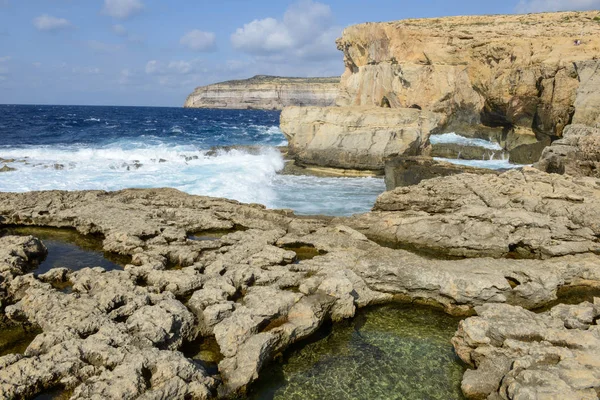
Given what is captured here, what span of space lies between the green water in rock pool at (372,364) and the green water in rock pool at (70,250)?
5.87 m

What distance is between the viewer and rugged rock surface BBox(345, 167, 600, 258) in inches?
472

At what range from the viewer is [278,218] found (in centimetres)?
1446

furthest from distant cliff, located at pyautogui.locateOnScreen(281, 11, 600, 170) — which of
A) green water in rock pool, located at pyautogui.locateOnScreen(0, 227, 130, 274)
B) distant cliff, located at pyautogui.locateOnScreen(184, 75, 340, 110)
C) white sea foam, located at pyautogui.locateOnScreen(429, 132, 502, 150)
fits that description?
distant cliff, located at pyautogui.locateOnScreen(184, 75, 340, 110)

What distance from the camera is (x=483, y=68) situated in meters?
36.5

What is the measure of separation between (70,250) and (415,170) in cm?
1529

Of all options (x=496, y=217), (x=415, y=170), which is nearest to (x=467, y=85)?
(x=415, y=170)

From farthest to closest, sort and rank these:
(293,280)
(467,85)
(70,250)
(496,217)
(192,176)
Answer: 1. (467,85)
2. (192,176)
3. (496,217)
4. (70,250)
5. (293,280)

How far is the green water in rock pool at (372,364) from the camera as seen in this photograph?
692 centimetres

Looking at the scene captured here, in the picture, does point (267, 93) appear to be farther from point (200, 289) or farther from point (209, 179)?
point (200, 289)

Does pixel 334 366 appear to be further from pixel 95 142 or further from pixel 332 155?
pixel 95 142

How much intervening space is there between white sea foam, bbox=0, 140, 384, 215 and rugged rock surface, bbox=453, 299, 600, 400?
1142 centimetres

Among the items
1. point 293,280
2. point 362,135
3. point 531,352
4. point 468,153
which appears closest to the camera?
point 531,352

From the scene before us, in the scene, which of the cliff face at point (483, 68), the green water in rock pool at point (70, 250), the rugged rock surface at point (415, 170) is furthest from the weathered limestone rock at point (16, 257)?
the cliff face at point (483, 68)

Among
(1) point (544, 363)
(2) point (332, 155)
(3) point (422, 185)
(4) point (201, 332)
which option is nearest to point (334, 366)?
(4) point (201, 332)
